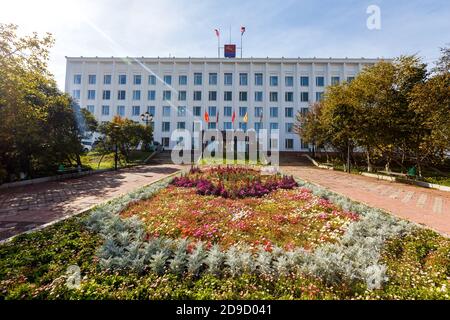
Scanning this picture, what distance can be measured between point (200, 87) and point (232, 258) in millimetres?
45058

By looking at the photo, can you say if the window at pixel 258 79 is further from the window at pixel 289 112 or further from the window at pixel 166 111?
the window at pixel 166 111

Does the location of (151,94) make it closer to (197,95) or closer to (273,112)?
(197,95)

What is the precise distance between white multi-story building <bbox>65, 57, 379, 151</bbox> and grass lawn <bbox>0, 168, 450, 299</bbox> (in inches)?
1582

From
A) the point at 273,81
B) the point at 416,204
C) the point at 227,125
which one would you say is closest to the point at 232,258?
the point at 416,204

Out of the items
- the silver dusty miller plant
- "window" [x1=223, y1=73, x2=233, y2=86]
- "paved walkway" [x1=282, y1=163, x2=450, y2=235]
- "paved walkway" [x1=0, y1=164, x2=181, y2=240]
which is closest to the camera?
the silver dusty miller plant

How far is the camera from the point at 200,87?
150ft

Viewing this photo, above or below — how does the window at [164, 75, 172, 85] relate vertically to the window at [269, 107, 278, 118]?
above

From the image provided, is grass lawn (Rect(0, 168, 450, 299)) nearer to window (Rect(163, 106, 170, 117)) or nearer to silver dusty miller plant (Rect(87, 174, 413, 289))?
silver dusty miller plant (Rect(87, 174, 413, 289))

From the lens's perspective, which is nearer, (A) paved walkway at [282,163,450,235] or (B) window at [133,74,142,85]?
(A) paved walkway at [282,163,450,235]

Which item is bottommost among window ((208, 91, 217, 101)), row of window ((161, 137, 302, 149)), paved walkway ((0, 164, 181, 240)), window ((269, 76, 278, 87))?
paved walkway ((0, 164, 181, 240))

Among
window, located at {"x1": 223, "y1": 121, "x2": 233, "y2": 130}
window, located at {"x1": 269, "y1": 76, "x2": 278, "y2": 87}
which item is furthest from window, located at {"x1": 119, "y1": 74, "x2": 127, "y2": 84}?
window, located at {"x1": 269, "y1": 76, "x2": 278, "y2": 87}

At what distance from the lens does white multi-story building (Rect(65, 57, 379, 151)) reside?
4528cm

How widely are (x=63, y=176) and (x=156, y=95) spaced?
33.1 metres
